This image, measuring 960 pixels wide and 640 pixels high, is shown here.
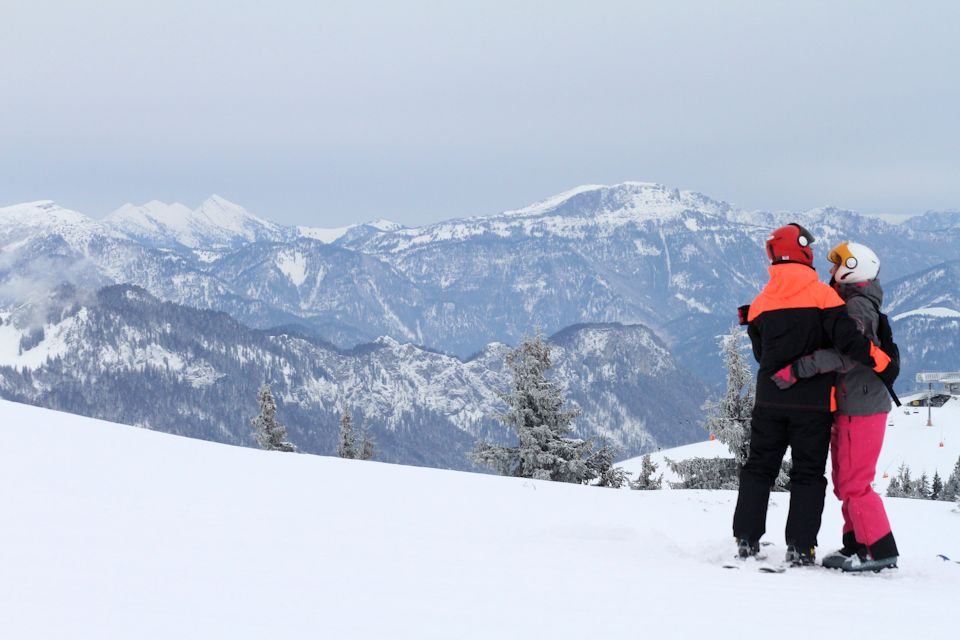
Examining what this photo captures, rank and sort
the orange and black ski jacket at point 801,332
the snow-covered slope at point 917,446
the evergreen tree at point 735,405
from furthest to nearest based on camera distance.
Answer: the snow-covered slope at point 917,446 → the evergreen tree at point 735,405 → the orange and black ski jacket at point 801,332

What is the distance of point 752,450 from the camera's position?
6.58 m

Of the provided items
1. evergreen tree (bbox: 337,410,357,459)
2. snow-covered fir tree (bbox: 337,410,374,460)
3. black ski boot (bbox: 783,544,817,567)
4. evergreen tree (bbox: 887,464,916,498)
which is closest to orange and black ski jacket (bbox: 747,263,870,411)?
black ski boot (bbox: 783,544,817,567)

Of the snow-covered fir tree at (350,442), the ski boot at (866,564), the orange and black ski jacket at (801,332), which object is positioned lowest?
the snow-covered fir tree at (350,442)

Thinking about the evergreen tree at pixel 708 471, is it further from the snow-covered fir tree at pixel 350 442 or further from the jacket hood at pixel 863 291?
the jacket hood at pixel 863 291

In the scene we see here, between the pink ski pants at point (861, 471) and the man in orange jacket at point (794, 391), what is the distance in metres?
0.22

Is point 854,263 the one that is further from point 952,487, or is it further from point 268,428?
point 952,487

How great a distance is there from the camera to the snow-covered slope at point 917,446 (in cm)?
7638

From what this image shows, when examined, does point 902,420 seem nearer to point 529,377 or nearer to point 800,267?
point 529,377

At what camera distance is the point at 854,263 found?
248 inches

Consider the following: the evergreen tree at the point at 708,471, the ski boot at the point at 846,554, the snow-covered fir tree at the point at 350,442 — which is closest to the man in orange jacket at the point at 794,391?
the ski boot at the point at 846,554

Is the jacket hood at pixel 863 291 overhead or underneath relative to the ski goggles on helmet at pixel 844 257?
underneath

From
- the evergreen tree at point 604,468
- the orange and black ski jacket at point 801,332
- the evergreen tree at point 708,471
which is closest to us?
the orange and black ski jacket at point 801,332

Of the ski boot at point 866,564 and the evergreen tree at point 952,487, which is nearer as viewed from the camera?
the ski boot at point 866,564

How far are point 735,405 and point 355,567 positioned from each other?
23313mm
